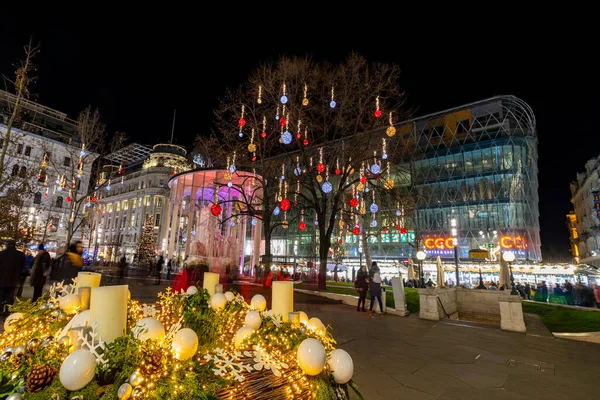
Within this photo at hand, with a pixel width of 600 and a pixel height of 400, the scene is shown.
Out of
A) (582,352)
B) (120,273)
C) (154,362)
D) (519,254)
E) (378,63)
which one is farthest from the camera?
(519,254)

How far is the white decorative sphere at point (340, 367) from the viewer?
1.78 metres

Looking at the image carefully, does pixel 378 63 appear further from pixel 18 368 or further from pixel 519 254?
pixel 519 254

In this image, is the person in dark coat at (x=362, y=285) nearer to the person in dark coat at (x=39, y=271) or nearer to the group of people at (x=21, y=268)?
the group of people at (x=21, y=268)

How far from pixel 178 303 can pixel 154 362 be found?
Answer: 117 cm

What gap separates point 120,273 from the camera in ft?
65.0

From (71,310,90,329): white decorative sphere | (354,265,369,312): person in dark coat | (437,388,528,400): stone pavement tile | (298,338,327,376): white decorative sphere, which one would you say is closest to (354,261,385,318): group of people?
(354,265,369,312): person in dark coat

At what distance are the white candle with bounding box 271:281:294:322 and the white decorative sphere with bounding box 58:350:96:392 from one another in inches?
47.3

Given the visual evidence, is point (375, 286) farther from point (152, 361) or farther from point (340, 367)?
point (152, 361)

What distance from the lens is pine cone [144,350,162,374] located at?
134cm

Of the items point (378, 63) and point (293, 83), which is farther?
point (293, 83)

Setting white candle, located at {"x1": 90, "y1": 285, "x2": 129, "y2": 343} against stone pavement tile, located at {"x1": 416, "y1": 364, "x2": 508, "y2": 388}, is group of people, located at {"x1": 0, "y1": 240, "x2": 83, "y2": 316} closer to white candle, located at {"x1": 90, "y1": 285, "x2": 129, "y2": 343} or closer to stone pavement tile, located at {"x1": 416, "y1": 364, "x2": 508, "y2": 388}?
white candle, located at {"x1": 90, "y1": 285, "x2": 129, "y2": 343}

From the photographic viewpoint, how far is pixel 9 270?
8055mm

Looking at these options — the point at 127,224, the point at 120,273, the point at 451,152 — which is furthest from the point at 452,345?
the point at 127,224

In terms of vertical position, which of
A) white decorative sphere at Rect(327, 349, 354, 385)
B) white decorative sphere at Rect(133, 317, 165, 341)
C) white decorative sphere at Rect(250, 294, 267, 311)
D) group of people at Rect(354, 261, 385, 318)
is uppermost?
white decorative sphere at Rect(133, 317, 165, 341)
